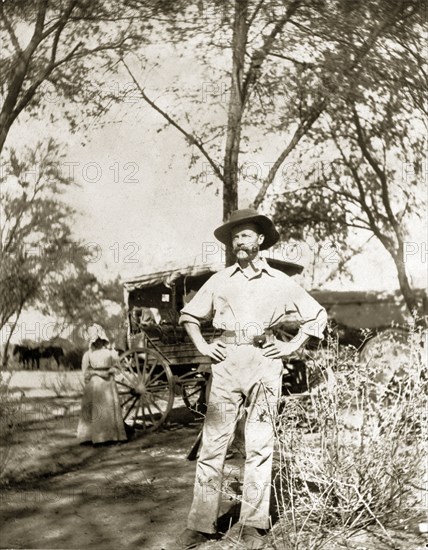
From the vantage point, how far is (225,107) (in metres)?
4.20

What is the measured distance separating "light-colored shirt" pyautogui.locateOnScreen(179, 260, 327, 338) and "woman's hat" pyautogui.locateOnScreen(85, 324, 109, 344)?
3.29 feet

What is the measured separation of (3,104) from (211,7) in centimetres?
160

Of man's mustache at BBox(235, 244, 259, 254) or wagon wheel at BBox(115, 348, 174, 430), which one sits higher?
man's mustache at BBox(235, 244, 259, 254)

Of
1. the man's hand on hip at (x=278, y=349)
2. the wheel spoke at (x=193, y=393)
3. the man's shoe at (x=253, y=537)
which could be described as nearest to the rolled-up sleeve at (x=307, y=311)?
the man's hand on hip at (x=278, y=349)

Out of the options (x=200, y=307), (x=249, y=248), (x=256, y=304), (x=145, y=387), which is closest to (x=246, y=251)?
(x=249, y=248)

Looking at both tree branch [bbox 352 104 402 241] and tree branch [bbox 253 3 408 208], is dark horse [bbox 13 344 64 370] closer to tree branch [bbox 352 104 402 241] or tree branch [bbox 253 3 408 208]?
tree branch [bbox 253 3 408 208]

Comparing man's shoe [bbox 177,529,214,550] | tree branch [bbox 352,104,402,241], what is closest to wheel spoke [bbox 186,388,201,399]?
man's shoe [bbox 177,529,214,550]

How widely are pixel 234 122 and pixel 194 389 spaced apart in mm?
2004

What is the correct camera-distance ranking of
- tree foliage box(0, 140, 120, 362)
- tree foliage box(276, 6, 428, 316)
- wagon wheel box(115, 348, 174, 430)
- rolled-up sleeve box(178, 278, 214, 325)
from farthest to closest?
wagon wheel box(115, 348, 174, 430), tree foliage box(276, 6, 428, 316), tree foliage box(0, 140, 120, 362), rolled-up sleeve box(178, 278, 214, 325)

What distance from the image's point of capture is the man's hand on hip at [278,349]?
3.27m

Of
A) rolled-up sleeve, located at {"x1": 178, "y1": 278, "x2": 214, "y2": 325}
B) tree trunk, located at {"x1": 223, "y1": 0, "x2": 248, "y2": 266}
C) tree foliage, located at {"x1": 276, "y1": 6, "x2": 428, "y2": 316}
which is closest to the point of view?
rolled-up sleeve, located at {"x1": 178, "y1": 278, "x2": 214, "y2": 325}

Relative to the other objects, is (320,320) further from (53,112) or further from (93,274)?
(53,112)

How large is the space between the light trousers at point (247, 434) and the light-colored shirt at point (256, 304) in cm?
16

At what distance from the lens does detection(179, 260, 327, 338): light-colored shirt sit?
132 inches
